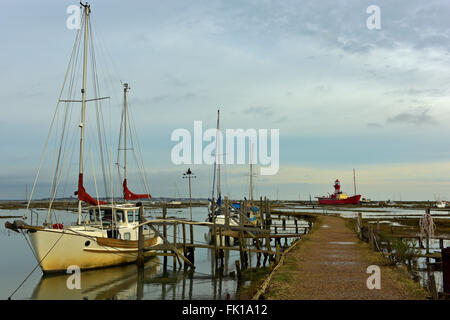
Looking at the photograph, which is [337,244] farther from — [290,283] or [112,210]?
[112,210]

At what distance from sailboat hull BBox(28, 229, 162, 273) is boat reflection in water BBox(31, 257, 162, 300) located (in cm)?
53

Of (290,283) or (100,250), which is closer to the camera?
(290,283)

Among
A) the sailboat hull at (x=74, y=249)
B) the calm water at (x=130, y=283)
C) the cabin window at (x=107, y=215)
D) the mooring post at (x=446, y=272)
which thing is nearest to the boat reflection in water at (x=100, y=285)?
the calm water at (x=130, y=283)

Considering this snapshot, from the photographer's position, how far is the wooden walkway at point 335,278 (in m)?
11.5

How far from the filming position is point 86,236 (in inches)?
877

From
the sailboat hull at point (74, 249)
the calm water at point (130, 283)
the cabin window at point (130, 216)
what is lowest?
the calm water at point (130, 283)

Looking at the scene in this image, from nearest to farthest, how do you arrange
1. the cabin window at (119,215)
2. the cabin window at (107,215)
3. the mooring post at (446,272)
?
1. the mooring post at (446,272)
2. the cabin window at (107,215)
3. the cabin window at (119,215)

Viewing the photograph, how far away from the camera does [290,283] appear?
13.2m

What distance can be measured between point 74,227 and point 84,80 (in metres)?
9.23

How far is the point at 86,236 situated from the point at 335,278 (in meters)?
14.7

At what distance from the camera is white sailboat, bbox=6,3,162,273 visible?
2123 cm

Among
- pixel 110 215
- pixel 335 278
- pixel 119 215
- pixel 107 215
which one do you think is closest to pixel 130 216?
pixel 119 215

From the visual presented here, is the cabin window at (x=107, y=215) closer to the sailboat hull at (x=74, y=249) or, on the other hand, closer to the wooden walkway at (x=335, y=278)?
the sailboat hull at (x=74, y=249)
